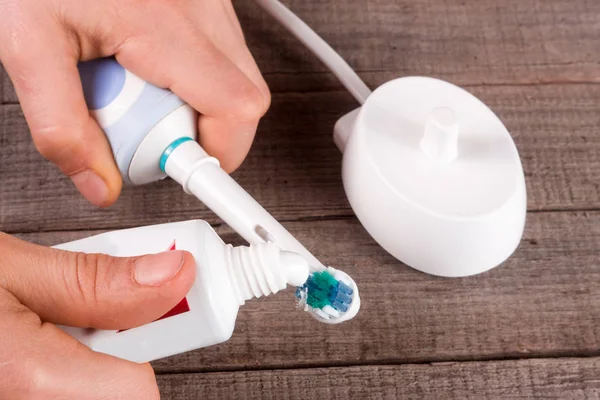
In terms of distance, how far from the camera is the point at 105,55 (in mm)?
502

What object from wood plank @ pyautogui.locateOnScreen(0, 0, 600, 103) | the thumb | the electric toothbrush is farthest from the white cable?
the thumb

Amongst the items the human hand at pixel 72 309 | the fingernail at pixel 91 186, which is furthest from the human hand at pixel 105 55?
the human hand at pixel 72 309

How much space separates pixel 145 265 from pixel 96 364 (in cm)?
Result: 5

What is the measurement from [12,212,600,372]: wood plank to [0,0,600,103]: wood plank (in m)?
0.14

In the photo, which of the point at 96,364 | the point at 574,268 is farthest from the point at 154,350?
the point at 574,268

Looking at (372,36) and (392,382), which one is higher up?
(372,36)

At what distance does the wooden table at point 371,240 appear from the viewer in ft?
1.65

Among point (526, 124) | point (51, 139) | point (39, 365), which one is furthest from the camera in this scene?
point (526, 124)

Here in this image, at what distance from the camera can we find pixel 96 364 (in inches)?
13.9

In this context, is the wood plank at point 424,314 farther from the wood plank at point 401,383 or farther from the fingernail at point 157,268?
the fingernail at point 157,268

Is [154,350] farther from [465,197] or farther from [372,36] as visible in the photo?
[372,36]

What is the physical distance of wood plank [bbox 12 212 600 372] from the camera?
508 millimetres

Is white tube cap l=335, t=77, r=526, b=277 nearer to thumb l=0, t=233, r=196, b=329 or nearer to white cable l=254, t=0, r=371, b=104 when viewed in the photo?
white cable l=254, t=0, r=371, b=104

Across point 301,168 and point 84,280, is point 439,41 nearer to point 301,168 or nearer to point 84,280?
point 301,168
